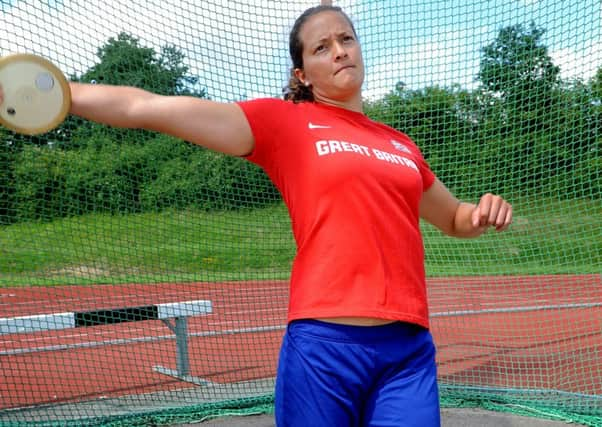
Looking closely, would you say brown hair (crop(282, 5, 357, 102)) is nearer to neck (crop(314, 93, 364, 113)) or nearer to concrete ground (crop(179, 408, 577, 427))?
neck (crop(314, 93, 364, 113))

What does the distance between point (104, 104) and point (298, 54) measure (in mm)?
671

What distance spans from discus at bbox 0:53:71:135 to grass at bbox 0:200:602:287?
3.51m

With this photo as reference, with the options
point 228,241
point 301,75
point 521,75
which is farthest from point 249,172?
point 301,75

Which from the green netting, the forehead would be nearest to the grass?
the green netting

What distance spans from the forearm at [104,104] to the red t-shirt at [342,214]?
0.99 ft

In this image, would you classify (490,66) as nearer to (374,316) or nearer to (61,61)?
(61,61)

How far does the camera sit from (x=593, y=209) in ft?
16.9

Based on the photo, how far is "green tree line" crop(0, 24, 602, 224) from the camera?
451cm

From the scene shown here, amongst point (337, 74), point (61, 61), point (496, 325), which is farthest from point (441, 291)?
point (337, 74)

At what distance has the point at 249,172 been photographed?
512cm

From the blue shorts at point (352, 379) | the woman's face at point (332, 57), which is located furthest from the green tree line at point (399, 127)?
the blue shorts at point (352, 379)

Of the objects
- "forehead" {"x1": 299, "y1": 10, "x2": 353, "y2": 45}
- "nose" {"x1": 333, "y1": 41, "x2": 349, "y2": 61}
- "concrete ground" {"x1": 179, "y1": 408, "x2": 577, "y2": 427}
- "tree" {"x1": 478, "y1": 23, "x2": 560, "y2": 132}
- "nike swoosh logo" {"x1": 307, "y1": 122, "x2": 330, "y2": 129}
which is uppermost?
"tree" {"x1": 478, "y1": 23, "x2": 560, "y2": 132}

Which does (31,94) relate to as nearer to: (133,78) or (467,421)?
(133,78)

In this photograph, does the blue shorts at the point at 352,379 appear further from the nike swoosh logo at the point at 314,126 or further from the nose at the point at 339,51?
the nose at the point at 339,51
